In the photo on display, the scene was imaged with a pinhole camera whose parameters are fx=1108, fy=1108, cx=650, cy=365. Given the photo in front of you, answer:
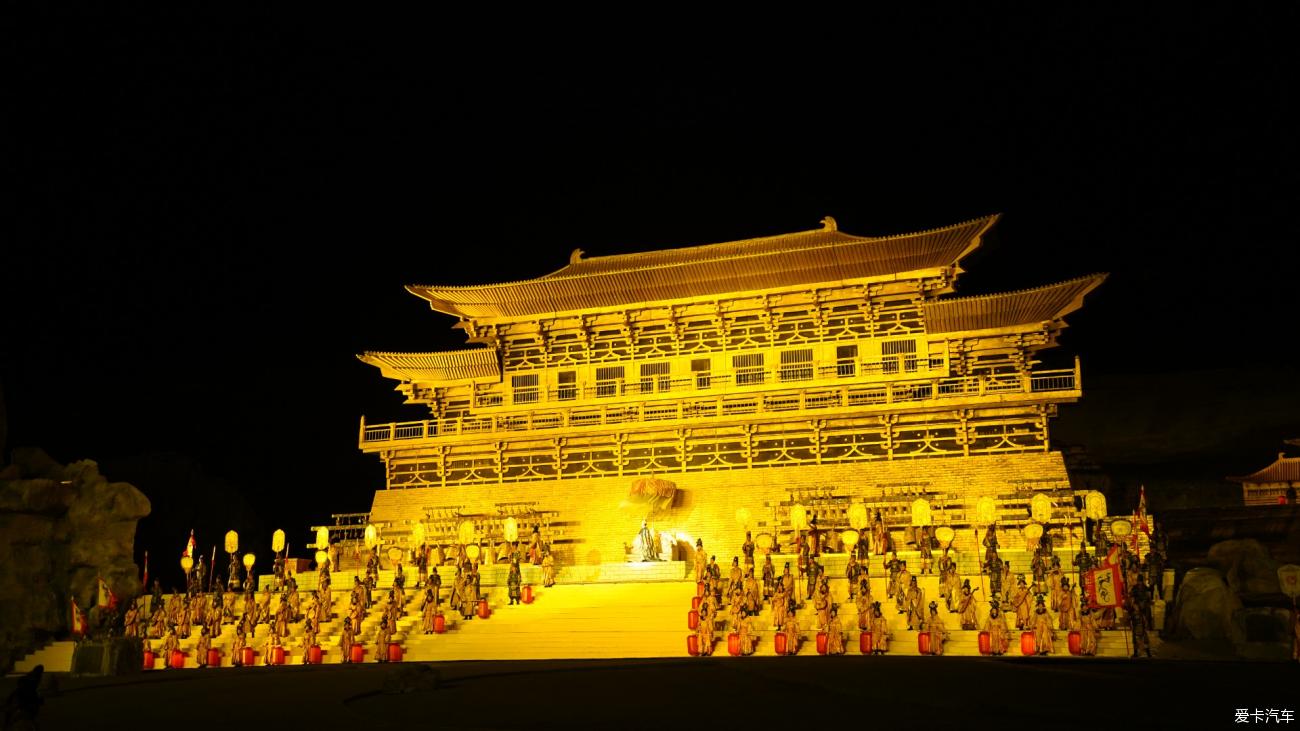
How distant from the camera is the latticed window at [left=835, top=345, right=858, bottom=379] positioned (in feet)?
98.2

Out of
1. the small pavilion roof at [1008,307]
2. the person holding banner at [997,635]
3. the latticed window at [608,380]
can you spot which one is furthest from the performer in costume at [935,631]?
the latticed window at [608,380]

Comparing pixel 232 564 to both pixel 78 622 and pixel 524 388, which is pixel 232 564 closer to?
pixel 78 622

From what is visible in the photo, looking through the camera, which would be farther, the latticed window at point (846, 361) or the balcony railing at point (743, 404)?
the latticed window at point (846, 361)

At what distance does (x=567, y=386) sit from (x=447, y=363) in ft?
12.7

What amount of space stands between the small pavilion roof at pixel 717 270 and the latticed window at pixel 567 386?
1.96 metres

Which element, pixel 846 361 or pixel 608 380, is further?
pixel 608 380

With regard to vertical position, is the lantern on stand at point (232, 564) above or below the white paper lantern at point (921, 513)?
below

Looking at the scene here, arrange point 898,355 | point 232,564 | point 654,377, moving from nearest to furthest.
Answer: point 232,564 → point 898,355 → point 654,377

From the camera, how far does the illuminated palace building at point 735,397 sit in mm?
27922

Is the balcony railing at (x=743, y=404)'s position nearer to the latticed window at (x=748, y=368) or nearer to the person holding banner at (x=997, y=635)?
the latticed window at (x=748, y=368)

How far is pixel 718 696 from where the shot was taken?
11.0 metres

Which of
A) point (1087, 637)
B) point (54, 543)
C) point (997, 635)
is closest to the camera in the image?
point (1087, 637)

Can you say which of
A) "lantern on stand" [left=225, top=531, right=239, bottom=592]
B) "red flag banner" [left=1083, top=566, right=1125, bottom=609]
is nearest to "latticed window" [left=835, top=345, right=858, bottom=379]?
"red flag banner" [left=1083, top=566, right=1125, bottom=609]

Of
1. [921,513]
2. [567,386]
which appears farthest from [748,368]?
[921,513]
